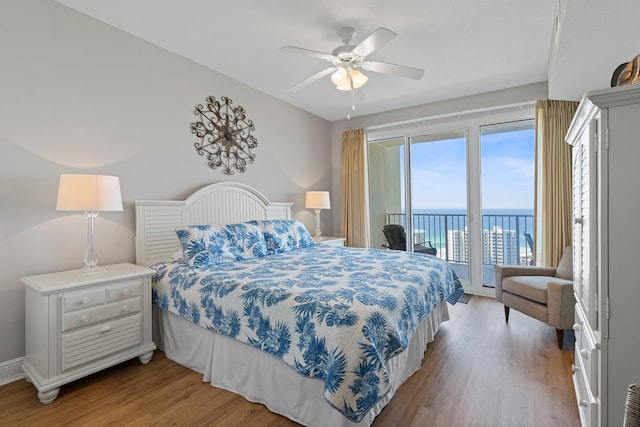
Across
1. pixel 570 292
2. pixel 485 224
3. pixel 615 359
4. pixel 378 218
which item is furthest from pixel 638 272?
pixel 378 218

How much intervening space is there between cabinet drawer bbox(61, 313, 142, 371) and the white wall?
22.7 inches

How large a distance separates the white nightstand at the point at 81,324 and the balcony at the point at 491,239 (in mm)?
3737

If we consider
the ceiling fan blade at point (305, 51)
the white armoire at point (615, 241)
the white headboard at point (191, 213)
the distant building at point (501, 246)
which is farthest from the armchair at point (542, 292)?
the white headboard at point (191, 213)

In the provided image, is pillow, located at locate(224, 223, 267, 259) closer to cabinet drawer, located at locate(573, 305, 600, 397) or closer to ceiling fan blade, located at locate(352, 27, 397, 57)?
ceiling fan blade, located at locate(352, 27, 397, 57)

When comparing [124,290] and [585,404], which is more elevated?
[124,290]

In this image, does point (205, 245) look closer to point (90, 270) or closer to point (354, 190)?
point (90, 270)

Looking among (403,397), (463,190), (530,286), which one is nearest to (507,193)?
(463,190)

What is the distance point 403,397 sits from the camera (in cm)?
192

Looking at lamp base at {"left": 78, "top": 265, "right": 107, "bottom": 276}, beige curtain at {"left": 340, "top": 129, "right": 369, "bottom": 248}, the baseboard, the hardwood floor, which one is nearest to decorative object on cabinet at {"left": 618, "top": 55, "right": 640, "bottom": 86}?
the hardwood floor

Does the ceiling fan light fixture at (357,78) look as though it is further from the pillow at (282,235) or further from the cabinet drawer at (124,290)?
the cabinet drawer at (124,290)

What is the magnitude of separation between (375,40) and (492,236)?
342cm

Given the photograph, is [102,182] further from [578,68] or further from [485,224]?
[485,224]

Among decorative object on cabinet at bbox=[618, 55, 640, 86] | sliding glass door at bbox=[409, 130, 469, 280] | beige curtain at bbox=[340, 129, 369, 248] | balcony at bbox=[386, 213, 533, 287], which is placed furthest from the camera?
beige curtain at bbox=[340, 129, 369, 248]

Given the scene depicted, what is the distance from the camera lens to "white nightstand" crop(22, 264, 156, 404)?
1.89 metres
